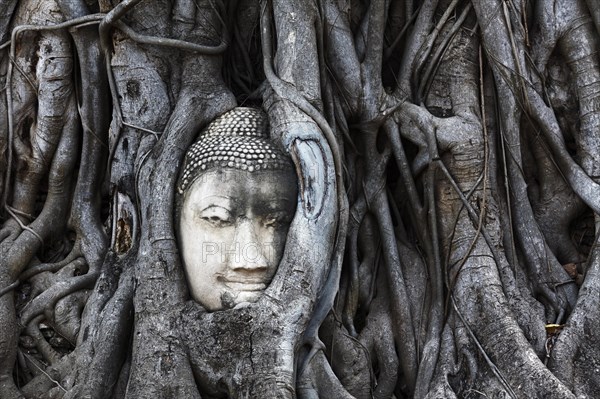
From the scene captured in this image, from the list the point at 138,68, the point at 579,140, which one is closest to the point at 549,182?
the point at 579,140

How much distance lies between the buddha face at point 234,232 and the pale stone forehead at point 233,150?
30mm

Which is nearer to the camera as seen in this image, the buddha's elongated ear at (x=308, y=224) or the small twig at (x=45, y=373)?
the buddha's elongated ear at (x=308, y=224)

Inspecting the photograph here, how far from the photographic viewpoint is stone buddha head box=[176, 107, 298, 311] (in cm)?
383

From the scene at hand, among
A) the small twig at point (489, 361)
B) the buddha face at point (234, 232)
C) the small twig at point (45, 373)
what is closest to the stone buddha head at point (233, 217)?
the buddha face at point (234, 232)

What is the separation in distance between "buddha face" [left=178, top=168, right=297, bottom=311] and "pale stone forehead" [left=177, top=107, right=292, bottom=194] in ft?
0.10

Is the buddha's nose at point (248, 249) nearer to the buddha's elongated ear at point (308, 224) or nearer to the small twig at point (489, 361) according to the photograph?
the buddha's elongated ear at point (308, 224)

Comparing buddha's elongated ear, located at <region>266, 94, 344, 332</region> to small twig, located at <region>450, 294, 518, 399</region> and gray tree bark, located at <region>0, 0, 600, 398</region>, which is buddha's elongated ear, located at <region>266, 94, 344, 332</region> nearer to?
gray tree bark, located at <region>0, 0, 600, 398</region>

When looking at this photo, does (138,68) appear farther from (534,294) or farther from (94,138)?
(534,294)

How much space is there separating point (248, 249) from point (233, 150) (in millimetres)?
403

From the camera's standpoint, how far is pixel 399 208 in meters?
4.52

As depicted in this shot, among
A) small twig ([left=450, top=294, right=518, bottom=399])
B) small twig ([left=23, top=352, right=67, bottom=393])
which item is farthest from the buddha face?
small twig ([left=450, top=294, right=518, bottom=399])

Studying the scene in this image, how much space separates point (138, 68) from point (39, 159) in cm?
63

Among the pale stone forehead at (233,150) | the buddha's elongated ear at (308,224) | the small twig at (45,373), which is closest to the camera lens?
the buddha's elongated ear at (308,224)

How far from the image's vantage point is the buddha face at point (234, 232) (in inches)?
150
